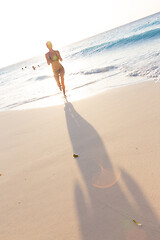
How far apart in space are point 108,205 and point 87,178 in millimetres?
501

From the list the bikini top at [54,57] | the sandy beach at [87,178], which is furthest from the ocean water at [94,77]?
the sandy beach at [87,178]

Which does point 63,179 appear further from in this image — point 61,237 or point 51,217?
point 61,237

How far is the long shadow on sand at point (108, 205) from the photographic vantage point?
155 cm

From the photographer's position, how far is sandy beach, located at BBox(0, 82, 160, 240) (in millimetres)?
1685

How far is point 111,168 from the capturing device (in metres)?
2.34

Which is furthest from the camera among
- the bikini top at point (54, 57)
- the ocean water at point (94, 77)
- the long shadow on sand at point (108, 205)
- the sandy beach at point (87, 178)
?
the ocean water at point (94, 77)

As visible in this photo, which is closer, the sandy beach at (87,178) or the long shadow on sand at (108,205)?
the long shadow on sand at (108,205)

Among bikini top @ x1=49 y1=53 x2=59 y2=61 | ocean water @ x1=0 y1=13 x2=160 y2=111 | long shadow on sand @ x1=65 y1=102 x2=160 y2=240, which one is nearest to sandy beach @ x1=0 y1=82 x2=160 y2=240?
long shadow on sand @ x1=65 y1=102 x2=160 y2=240

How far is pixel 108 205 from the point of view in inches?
72.5

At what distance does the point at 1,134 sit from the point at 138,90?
351cm

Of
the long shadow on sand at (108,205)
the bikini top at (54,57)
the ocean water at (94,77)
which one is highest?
the bikini top at (54,57)

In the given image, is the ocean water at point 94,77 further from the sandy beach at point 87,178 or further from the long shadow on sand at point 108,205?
the long shadow on sand at point 108,205

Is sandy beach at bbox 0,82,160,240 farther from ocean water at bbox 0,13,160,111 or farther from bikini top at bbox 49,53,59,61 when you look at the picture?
bikini top at bbox 49,53,59,61

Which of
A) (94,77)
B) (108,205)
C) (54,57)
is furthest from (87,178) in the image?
(94,77)
